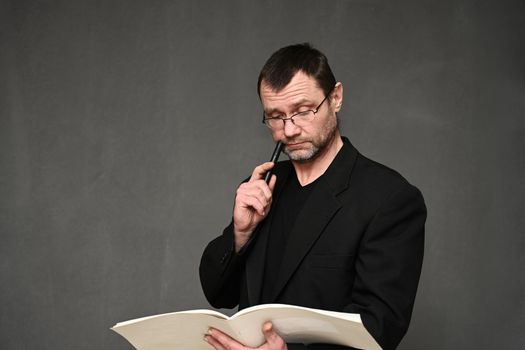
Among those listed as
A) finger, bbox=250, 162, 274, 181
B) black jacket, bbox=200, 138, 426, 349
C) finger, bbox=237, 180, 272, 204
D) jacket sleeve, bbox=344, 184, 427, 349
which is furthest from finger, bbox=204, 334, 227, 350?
finger, bbox=250, 162, 274, 181

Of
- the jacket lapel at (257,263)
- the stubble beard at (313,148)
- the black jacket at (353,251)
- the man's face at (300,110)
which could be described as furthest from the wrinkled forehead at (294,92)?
the jacket lapel at (257,263)

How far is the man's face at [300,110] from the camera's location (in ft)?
7.38

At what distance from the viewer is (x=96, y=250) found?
3.64 m

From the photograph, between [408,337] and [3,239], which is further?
[3,239]

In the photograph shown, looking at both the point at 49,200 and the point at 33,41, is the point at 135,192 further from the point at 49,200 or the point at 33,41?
the point at 33,41

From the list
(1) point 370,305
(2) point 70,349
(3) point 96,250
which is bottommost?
(2) point 70,349

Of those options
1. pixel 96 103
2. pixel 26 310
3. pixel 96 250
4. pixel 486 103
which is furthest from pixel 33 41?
pixel 486 103

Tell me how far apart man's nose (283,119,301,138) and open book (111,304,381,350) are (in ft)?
2.13

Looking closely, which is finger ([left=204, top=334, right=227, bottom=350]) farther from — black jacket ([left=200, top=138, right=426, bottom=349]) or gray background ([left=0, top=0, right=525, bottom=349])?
gray background ([left=0, top=0, right=525, bottom=349])

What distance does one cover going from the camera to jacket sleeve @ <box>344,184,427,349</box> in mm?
1966

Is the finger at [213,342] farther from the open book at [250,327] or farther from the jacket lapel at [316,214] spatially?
the jacket lapel at [316,214]

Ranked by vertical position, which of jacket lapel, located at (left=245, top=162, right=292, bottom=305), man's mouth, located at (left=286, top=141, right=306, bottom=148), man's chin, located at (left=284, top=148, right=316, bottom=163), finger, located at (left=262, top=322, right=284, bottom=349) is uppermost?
man's mouth, located at (left=286, top=141, right=306, bottom=148)

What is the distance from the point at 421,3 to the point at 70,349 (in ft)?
8.39

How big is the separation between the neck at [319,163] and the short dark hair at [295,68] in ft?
0.59
